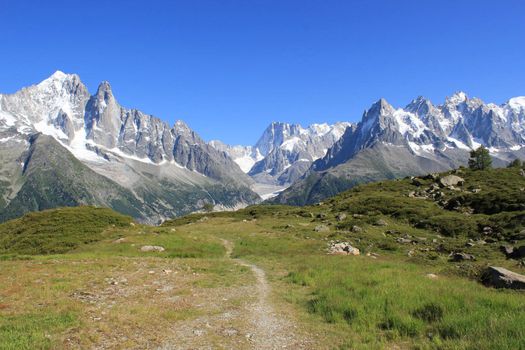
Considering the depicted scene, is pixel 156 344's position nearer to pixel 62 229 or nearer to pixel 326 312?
pixel 326 312

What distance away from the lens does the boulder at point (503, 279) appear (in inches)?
780

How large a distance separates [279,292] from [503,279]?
38.9ft

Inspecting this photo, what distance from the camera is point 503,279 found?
67.3 feet

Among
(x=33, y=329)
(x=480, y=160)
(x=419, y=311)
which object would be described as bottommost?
(x=33, y=329)


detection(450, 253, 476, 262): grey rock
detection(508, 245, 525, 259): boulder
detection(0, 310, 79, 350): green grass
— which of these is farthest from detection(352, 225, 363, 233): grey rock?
detection(0, 310, 79, 350): green grass

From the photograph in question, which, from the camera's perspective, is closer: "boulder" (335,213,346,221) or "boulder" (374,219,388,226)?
"boulder" (374,219,388,226)

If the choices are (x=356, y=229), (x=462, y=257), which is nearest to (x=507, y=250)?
(x=462, y=257)

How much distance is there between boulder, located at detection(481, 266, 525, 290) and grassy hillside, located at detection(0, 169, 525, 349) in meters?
0.65

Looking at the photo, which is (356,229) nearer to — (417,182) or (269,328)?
(269,328)

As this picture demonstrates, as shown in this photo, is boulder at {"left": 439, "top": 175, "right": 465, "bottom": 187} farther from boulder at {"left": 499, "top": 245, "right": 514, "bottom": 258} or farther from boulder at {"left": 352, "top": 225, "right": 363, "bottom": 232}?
boulder at {"left": 499, "top": 245, "right": 514, "bottom": 258}

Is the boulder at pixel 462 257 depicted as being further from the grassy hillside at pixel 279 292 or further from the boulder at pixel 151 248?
the boulder at pixel 151 248

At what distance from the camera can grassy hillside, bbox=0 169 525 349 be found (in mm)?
14820

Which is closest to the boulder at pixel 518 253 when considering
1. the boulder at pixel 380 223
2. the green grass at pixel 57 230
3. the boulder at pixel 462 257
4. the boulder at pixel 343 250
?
the boulder at pixel 462 257

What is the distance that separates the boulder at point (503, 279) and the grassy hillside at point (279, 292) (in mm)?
649
